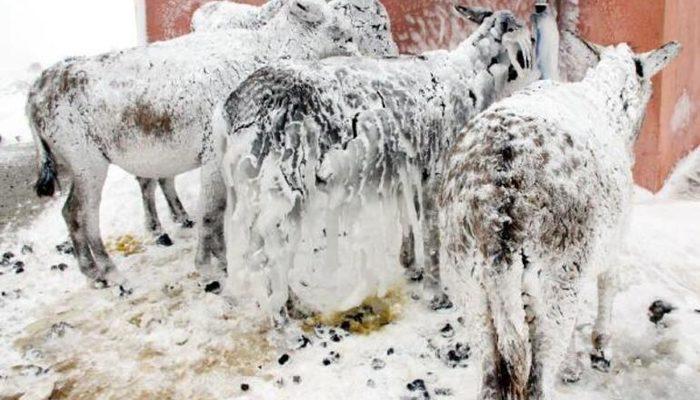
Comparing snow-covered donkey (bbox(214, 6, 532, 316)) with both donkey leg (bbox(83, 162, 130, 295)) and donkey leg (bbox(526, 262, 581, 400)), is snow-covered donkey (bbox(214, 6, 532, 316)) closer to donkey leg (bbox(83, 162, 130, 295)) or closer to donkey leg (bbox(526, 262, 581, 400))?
donkey leg (bbox(83, 162, 130, 295))

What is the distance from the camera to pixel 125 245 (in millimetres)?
5930

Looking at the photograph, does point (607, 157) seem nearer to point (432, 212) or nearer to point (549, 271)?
point (549, 271)

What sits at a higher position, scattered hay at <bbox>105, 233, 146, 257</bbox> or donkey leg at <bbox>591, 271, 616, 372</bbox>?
donkey leg at <bbox>591, 271, 616, 372</bbox>

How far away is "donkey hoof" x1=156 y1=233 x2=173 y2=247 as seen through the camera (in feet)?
19.4

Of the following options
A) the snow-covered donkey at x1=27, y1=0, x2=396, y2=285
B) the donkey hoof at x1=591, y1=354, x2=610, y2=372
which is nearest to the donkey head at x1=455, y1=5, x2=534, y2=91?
the snow-covered donkey at x1=27, y1=0, x2=396, y2=285

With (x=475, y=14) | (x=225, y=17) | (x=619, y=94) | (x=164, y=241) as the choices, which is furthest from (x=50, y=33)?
(x=619, y=94)

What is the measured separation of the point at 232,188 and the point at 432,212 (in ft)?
4.45

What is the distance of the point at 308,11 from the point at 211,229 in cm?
176

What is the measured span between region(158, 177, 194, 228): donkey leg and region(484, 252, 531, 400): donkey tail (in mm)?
3941

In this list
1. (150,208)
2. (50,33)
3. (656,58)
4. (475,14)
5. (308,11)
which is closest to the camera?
(656,58)

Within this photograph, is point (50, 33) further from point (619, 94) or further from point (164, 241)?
point (619, 94)

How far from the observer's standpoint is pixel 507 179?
9.09 ft

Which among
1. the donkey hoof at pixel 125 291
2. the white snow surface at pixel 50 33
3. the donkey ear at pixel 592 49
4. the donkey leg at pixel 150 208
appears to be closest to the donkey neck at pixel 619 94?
the donkey ear at pixel 592 49

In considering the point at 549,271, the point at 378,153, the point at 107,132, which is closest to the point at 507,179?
the point at 549,271
